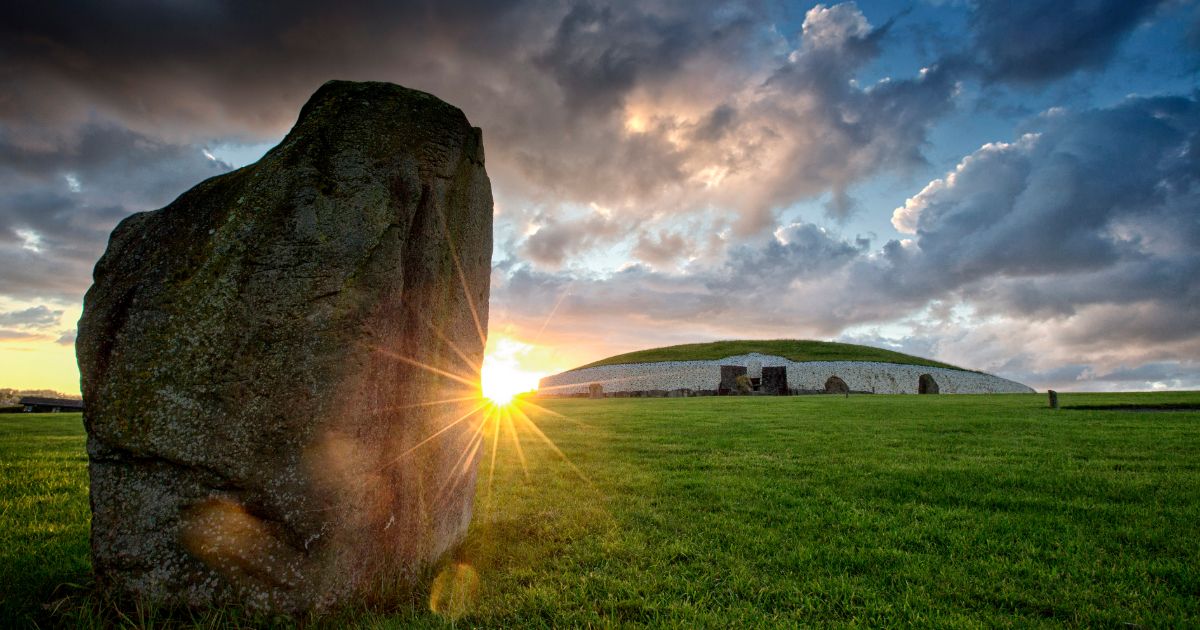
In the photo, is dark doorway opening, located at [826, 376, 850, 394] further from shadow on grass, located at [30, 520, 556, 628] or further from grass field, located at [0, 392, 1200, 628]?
shadow on grass, located at [30, 520, 556, 628]

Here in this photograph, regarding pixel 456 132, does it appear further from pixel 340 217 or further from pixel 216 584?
pixel 216 584

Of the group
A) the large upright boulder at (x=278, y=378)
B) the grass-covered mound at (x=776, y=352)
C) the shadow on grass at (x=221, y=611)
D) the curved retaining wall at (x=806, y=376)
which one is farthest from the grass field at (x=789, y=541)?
the grass-covered mound at (x=776, y=352)

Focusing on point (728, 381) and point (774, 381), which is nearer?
point (774, 381)

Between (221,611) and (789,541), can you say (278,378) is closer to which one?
(221,611)

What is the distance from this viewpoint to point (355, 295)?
13.3ft

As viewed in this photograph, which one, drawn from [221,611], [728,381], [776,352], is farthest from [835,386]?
[221,611]

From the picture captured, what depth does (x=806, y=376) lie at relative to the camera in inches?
2128

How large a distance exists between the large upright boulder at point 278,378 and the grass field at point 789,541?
1.52ft

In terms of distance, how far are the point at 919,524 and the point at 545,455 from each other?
25.0 ft

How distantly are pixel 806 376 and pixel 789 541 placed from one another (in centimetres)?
5166

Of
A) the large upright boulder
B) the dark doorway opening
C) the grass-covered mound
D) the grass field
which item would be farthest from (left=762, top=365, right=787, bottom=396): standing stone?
the large upright boulder

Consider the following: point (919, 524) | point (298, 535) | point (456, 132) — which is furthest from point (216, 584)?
point (919, 524)

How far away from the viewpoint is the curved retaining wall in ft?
A: 177

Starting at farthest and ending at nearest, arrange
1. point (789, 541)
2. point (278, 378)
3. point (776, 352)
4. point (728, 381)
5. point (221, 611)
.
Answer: point (776, 352) < point (728, 381) < point (789, 541) < point (278, 378) < point (221, 611)
